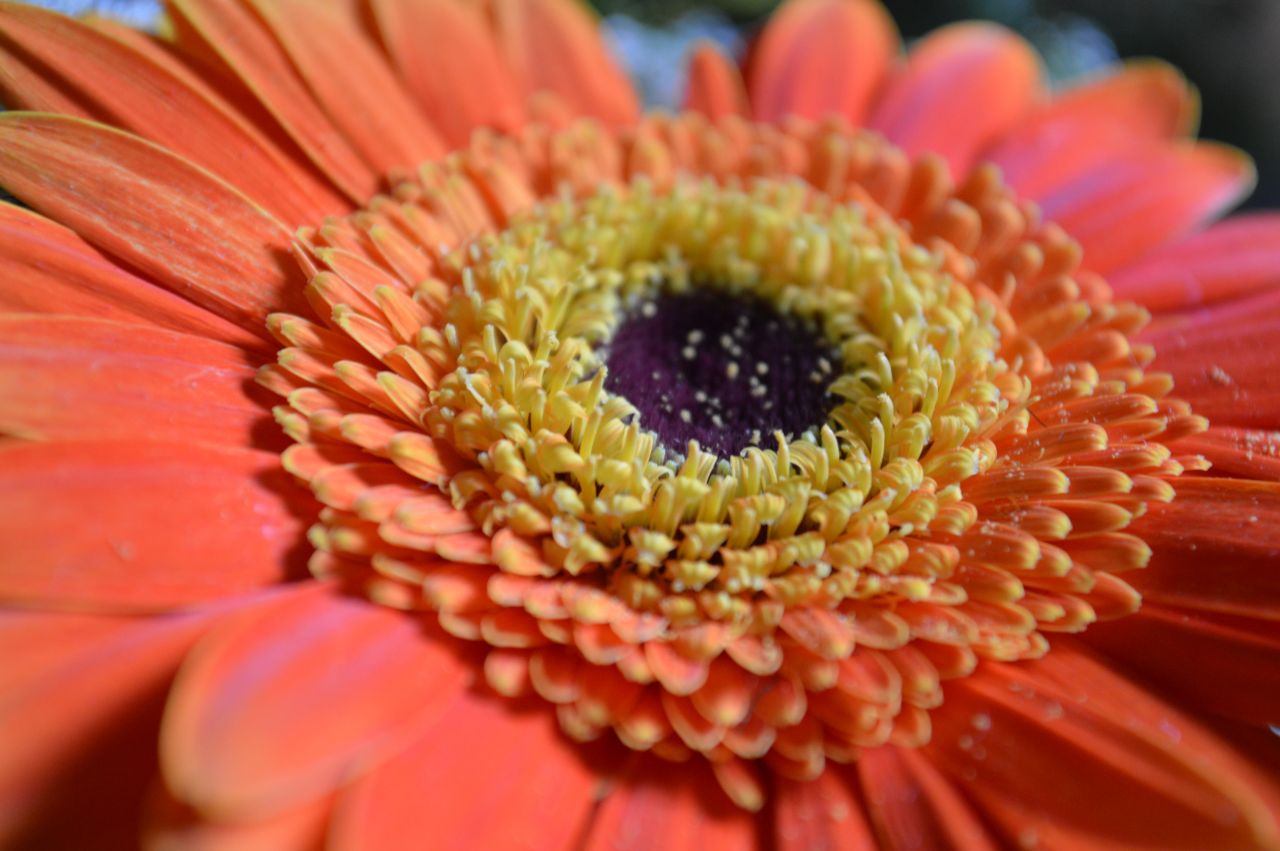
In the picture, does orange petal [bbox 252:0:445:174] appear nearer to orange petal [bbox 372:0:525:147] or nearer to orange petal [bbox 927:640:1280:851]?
orange petal [bbox 372:0:525:147]

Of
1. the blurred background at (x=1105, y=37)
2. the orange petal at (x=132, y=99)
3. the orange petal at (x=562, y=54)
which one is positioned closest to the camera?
the orange petal at (x=132, y=99)

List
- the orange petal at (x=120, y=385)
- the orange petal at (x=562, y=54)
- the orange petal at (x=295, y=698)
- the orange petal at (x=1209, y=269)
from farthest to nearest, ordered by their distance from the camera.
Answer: the orange petal at (x=562, y=54)
the orange petal at (x=1209, y=269)
the orange petal at (x=120, y=385)
the orange petal at (x=295, y=698)

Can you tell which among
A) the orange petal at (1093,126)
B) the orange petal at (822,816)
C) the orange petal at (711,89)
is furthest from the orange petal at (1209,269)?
the orange petal at (822,816)

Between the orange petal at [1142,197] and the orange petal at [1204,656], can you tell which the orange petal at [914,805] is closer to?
the orange petal at [1204,656]

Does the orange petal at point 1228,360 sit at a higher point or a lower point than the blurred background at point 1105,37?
lower

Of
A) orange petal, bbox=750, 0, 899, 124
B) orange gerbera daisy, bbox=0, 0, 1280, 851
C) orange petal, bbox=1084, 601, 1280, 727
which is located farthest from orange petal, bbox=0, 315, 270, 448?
orange petal, bbox=750, 0, 899, 124

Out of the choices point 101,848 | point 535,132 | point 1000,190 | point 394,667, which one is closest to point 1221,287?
point 1000,190

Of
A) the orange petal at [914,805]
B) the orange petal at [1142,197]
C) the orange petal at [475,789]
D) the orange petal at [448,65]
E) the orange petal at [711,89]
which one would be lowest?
the orange petal at [475,789]
